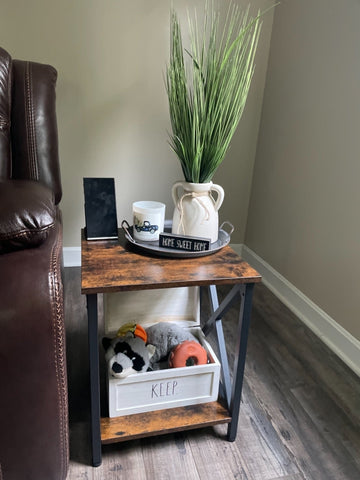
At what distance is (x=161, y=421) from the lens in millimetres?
1000

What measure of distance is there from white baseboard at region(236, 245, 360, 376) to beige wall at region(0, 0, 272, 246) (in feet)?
1.89

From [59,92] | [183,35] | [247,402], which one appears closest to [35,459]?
[247,402]

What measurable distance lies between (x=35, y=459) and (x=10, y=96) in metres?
1.00

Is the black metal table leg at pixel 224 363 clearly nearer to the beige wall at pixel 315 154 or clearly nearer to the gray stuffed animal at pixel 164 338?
the gray stuffed animal at pixel 164 338

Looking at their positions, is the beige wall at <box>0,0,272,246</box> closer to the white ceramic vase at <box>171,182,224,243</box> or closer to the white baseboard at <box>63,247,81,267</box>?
the white baseboard at <box>63,247,81,267</box>

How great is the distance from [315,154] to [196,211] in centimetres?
86

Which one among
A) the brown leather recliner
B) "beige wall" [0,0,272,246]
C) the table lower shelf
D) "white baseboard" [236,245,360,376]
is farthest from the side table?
"beige wall" [0,0,272,246]

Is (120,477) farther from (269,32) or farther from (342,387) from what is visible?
(269,32)

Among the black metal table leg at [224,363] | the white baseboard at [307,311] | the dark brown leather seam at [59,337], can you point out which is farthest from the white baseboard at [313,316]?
the dark brown leather seam at [59,337]

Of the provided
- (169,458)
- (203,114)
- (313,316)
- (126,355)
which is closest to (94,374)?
(126,355)

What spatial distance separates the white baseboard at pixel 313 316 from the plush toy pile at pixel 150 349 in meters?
0.67

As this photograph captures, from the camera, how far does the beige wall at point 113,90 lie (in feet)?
5.54

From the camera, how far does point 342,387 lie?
1302mm

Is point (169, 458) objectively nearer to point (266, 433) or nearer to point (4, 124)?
point (266, 433)
